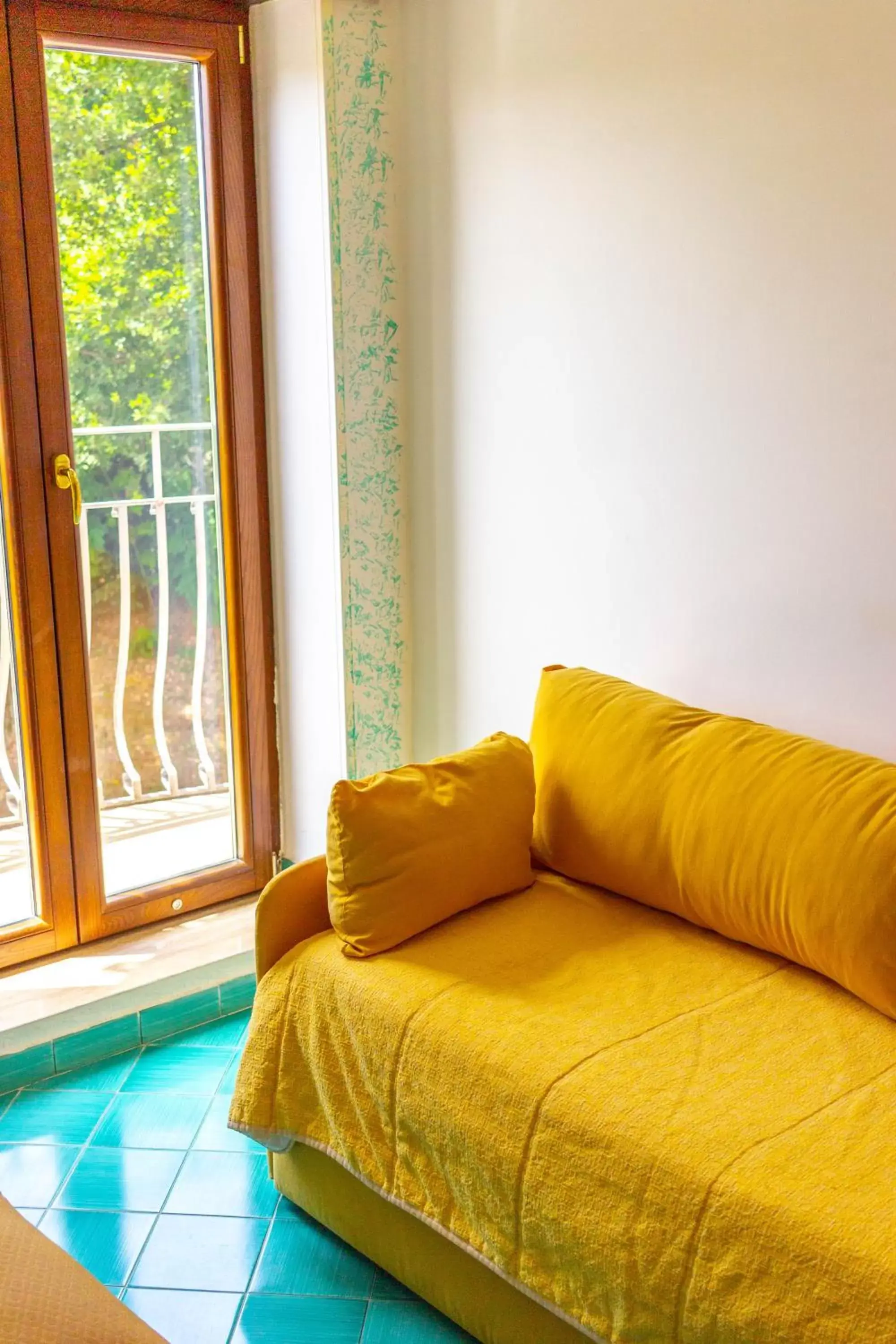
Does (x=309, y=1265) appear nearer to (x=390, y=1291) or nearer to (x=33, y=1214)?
(x=390, y=1291)

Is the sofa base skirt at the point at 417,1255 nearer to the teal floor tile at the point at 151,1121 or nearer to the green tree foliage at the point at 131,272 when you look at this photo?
the teal floor tile at the point at 151,1121

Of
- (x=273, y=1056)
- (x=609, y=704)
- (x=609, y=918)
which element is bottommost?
(x=273, y=1056)

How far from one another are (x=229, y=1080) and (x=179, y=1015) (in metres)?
0.28

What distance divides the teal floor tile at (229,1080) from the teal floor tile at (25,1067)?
387 mm

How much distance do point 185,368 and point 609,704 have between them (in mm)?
1421

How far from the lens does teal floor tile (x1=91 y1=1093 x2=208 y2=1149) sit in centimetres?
266

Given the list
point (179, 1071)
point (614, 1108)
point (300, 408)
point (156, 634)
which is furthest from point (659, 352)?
point (179, 1071)

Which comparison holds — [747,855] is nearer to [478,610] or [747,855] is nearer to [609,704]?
[609,704]

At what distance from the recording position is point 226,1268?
2.30 metres

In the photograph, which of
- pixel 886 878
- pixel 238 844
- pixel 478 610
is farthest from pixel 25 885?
pixel 886 878

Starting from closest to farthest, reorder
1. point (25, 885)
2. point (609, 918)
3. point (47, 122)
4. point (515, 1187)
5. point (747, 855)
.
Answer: point (515, 1187), point (747, 855), point (609, 918), point (47, 122), point (25, 885)

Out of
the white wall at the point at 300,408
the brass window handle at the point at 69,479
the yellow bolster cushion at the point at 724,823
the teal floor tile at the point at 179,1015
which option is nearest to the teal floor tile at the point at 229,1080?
the teal floor tile at the point at 179,1015

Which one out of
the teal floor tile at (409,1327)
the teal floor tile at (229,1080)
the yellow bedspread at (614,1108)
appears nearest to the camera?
the yellow bedspread at (614,1108)

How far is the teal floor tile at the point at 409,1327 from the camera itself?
2139 millimetres
